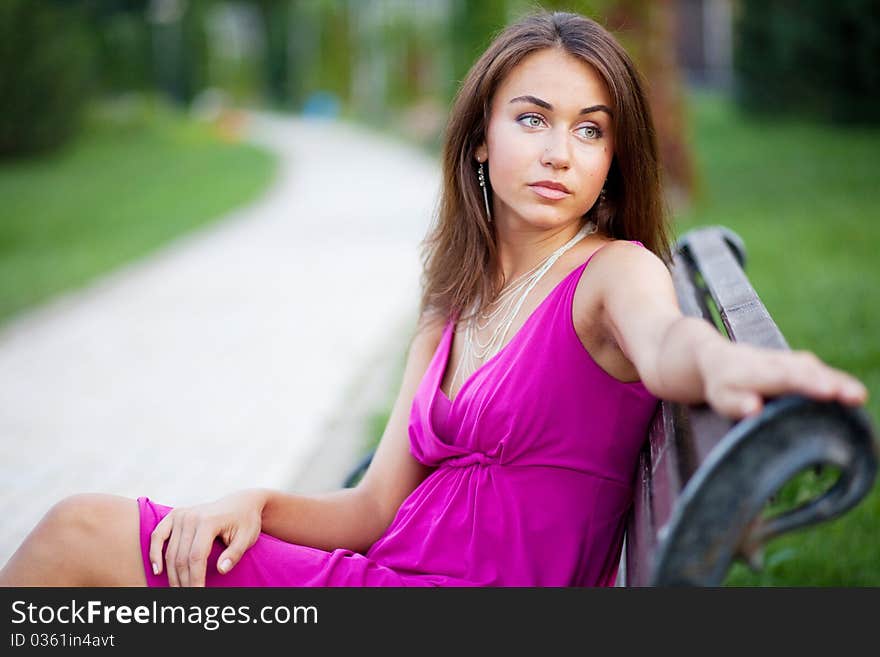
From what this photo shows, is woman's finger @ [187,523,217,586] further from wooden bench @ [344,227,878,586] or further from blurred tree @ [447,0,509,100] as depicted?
blurred tree @ [447,0,509,100]

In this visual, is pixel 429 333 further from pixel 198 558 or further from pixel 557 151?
pixel 198 558

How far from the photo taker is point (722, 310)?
2271mm

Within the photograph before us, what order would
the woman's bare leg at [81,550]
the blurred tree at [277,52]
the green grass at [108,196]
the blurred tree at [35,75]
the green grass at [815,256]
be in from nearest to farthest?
the woman's bare leg at [81,550], the green grass at [815,256], the green grass at [108,196], the blurred tree at [35,75], the blurred tree at [277,52]

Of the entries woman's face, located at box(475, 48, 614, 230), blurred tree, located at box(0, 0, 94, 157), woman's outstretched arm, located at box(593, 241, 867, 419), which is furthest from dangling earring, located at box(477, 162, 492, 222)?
blurred tree, located at box(0, 0, 94, 157)

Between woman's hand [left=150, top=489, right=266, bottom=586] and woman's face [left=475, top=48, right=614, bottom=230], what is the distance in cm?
82

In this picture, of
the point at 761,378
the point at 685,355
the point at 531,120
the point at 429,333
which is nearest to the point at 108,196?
the point at 429,333

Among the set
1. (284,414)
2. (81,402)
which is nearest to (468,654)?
(284,414)

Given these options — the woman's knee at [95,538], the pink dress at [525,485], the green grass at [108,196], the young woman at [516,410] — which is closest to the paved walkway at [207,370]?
the green grass at [108,196]

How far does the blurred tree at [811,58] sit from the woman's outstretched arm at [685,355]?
2022cm

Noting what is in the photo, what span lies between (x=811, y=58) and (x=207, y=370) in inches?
754

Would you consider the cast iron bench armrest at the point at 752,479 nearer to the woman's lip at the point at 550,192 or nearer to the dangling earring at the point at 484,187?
the woman's lip at the point at 550,192

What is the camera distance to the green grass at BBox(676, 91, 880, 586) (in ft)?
12.5

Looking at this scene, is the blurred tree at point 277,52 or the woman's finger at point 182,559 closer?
the woman's finger at point 182,559

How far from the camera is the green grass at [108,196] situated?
12336mm
